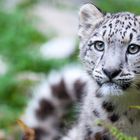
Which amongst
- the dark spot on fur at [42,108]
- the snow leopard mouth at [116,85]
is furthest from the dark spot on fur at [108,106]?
the dark spot on fur at [42,108]

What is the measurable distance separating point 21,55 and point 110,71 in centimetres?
422

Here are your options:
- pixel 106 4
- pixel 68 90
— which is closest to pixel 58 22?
pixel 106 4

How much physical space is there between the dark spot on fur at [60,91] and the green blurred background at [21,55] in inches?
23.6

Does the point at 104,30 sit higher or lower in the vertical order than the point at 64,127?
higher

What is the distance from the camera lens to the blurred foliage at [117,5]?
1222 cm

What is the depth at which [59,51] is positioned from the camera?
11328mm

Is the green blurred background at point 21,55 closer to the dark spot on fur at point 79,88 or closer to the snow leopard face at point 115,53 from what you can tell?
the dark spot on fur at point 79,88

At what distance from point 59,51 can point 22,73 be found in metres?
0.95

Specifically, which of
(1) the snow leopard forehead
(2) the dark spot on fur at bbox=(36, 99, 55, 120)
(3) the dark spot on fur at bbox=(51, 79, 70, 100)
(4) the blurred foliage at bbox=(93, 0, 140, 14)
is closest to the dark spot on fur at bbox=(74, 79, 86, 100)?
(3) the dark spot on fur at bbox=(51, 79, 70, 100)

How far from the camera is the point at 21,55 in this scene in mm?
10836

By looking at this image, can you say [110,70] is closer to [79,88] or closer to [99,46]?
[99,46]

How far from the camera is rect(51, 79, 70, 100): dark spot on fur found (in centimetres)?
873

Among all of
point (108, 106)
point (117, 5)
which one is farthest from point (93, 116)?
point (117, 5)

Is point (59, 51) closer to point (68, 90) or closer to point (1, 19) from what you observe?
point (1, 19)
